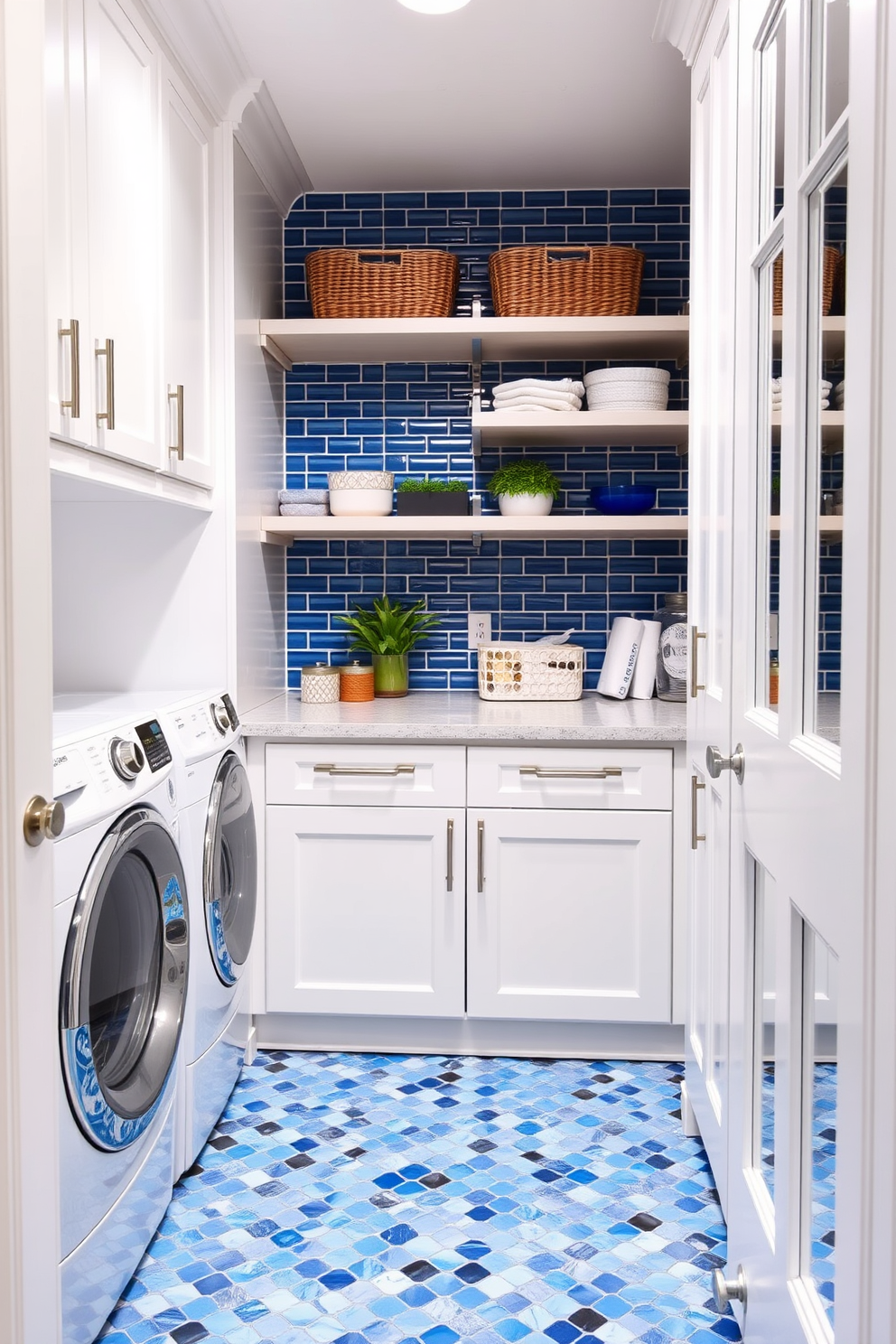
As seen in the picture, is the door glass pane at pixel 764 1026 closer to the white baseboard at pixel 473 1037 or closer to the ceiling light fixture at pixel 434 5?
the white baseboard at pixel 473 1037

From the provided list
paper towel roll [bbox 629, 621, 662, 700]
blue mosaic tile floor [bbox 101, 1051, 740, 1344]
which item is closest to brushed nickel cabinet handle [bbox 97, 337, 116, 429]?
blue mosaic tile floor [bbox 101, 1051, 740, 1344]

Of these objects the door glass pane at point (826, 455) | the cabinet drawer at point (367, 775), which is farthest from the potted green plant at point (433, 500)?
the door glass pane at point (826, 455)

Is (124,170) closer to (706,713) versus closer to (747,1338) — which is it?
(706,713)

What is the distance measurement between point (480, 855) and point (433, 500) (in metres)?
1.02

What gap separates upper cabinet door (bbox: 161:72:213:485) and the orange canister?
730 millimetres

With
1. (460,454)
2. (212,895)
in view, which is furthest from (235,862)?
(460,454)

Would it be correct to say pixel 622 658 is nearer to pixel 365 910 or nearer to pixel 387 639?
pixel 387 639

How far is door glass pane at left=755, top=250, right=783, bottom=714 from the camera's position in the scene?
4.56ft

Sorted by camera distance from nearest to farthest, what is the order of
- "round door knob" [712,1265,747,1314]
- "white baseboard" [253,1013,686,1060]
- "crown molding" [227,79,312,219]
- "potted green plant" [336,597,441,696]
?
"round door knob" [712,1265,747,1314]
"crown molding" [227,79,312,219]
"white baseboard" [253,1013,686,1060]
"potted green plant" [336,597,441,696]

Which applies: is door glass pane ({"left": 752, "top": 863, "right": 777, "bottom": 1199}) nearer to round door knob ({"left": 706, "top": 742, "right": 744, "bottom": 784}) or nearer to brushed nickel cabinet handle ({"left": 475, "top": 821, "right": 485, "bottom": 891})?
round door knob ({"left": 706, "top": 742, "right": 744, "bottom": 784})

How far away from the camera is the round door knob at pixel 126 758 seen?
5.51 feet

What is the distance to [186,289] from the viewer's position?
2.32 m

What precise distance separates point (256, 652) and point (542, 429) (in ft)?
3.30

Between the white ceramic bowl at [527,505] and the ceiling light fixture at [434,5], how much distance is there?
120 centimetres
